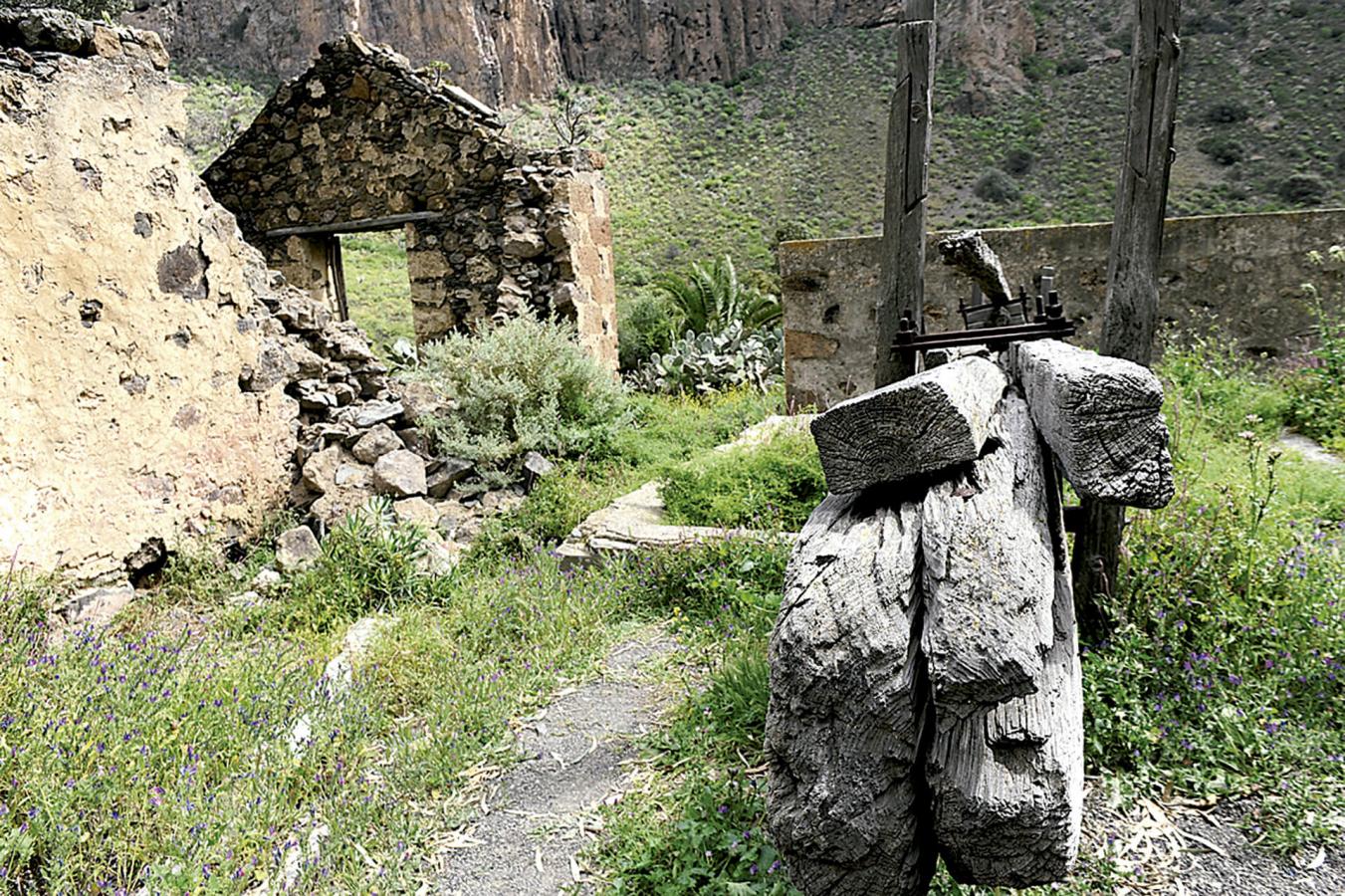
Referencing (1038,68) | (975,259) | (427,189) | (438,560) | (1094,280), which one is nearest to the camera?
(975,259)

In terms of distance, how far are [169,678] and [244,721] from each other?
1.36ft

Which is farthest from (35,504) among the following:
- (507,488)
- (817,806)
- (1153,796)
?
(1153,796)

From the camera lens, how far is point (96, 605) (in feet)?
14.0

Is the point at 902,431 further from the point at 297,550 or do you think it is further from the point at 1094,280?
the point at 1094,280

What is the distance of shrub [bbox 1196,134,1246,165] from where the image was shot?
2320cm

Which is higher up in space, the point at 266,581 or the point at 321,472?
the point at 321,472

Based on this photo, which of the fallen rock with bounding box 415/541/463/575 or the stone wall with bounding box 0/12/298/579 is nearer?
the stone wall with bounding box 0/12/298/579

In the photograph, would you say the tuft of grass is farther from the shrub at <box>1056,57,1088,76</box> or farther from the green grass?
the shrub at <box>1056,57,1088,76</box>

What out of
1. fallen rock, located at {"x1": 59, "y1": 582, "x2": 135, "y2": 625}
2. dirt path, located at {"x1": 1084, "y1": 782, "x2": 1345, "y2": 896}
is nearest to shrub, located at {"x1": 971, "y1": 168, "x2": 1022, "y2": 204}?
dirt path, located at {"x1": 1084, "y1": 782, "x2": 1345, "y2": 896}

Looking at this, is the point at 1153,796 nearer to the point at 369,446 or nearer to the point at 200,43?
the point at 369,446

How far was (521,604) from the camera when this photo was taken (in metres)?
4.19

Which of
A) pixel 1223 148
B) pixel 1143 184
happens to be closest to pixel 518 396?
pixel 1143 184

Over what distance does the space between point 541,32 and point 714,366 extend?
37242mm

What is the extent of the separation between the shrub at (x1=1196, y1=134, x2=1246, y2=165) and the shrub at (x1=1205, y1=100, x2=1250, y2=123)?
1175mm
